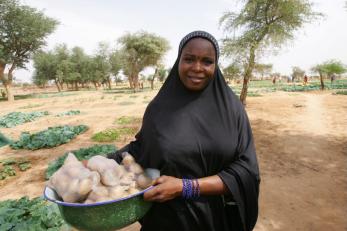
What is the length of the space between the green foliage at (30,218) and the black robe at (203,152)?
7.80 ft

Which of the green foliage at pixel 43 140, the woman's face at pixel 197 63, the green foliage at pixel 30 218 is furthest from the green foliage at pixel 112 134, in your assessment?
the woman's face at pixel 197 63

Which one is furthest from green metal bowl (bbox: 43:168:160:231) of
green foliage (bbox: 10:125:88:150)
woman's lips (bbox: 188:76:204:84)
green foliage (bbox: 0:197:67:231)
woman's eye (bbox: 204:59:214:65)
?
green foliage (bbox: 10:125:88:150)

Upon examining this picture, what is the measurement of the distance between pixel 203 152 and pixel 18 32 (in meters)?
31.9

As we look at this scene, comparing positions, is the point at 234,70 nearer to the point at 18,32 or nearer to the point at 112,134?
the point at 112,134

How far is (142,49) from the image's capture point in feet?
119

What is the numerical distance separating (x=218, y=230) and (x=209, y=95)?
0.90 m

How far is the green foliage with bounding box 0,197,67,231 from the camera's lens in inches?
142

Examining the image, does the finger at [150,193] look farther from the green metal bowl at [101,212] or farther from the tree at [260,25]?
the tree at [260,25]

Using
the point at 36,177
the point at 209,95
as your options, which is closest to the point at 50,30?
the point at 36,177

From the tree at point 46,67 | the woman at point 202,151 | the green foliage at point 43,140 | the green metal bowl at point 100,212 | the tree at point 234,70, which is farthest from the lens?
the tree at point 46,67

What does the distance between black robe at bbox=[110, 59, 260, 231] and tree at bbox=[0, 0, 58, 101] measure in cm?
2996

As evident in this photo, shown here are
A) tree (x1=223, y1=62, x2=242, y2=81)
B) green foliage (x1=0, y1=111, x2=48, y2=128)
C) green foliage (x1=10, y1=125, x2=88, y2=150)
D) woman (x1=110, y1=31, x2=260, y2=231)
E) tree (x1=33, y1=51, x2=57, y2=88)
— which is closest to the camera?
woman (x1=110, y1=31, x2=260, y2=231)

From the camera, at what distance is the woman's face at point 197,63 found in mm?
1696

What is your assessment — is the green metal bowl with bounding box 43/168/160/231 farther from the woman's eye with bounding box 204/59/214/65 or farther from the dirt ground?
the dirt ground
